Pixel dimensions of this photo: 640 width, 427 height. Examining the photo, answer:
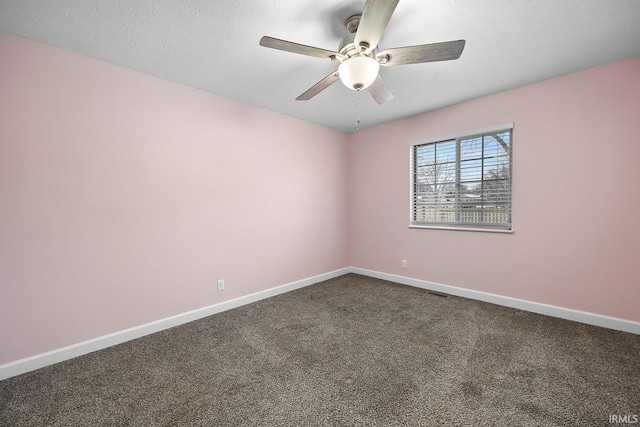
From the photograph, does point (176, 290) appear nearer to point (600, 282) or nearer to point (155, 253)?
point (155, 253)

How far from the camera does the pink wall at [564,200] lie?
7.88 feet

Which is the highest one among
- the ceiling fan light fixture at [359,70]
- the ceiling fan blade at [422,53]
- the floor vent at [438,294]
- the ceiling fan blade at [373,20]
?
the ceiling fan blade at [373,20]

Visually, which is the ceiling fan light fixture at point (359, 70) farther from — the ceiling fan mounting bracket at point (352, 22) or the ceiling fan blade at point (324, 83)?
the ceiling fan mounting bracket at point (352, 22)

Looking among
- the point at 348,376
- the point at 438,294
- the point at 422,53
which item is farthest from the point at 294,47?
the point at 438,294

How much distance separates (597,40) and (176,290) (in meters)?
4.19

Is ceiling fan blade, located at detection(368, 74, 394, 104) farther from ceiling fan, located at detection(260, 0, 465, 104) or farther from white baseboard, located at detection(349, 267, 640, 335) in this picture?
white baseboard, located at detection(349, 267, 640, 335)

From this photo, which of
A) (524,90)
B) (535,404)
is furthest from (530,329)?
(524,90)

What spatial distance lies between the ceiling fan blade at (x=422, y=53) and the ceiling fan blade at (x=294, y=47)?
0.31 metres

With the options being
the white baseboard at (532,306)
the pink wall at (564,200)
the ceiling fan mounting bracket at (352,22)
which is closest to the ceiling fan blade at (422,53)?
the ceiling fan mounting bracket at (352,22)

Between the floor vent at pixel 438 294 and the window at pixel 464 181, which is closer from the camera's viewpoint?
the window at pixel 464 181

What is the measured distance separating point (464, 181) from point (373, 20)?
8.71ft

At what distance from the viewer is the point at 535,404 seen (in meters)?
1.57

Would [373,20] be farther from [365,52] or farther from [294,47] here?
[294,47]

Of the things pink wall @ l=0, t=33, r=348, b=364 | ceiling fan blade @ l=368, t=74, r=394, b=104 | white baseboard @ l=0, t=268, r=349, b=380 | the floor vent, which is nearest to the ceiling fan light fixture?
ceiling fan blade @ l=368, t=74, r=394, b=104
